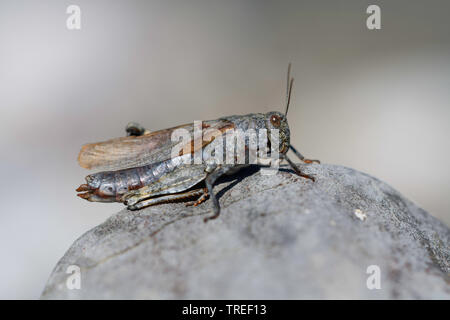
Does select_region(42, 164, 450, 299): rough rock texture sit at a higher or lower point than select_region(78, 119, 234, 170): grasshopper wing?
lower

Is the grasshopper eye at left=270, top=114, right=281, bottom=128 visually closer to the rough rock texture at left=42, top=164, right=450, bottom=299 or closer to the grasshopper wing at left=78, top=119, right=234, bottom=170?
the grasshopper wing at left=78, top=119, right=234, bottom=170

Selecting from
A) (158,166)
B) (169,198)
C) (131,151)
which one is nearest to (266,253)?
(169,198)

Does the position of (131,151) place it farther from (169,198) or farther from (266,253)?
(266,253)

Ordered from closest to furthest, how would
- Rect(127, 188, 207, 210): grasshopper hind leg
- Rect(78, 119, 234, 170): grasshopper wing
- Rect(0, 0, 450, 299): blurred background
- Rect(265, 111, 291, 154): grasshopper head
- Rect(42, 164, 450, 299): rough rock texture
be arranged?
Rect(42, 164, 450, 299): rough rock texture → Rect(127, 188, 207, 210): grasshopper hind leg → Rect(265, 111, 291, 154): grasshopper head → Rect(78, 119, 234, 170): grasshopper wing → Rect(0, 0, 450, 299): blurred background

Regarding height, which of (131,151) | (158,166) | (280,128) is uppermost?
(280,128)

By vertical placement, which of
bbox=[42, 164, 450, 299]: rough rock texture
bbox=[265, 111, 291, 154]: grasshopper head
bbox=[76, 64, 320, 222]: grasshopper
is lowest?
bbox=[42, 164, 450, 299]: rough rock texture

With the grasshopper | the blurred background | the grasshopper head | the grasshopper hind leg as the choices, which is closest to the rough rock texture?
the grasshopper hind leg

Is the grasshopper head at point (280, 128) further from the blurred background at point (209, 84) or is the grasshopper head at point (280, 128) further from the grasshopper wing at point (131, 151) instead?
the blurred background at point (209, 84)
